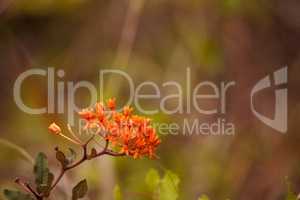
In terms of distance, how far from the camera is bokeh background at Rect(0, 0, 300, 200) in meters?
1.12

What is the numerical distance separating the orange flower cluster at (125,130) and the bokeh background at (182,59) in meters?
0.51

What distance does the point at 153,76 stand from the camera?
121cm

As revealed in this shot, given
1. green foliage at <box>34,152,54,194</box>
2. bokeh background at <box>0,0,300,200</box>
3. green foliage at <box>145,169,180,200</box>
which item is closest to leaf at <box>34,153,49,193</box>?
green foliage at <box>34,152,54,194</box>

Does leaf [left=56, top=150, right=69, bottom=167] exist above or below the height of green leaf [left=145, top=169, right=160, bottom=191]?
above

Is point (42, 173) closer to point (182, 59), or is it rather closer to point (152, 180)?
point (152, 180)

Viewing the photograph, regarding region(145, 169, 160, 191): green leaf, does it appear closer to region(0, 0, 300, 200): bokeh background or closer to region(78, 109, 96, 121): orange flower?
region(78, 109, 96, 121): orange flower

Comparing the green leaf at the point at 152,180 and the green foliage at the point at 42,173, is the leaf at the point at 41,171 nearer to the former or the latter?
the green foliage at the point at 42,173

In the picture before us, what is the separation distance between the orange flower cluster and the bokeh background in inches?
19.9

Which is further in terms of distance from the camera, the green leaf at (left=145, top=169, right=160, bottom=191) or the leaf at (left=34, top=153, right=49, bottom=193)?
the green leaf at (left=145, top=169, right=160, bottom=191)

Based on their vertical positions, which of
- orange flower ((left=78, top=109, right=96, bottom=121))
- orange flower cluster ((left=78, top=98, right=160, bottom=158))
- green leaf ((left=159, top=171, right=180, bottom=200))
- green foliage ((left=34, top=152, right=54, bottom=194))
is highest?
orange flower ((left=78, top=109, right=96, bottom=121))

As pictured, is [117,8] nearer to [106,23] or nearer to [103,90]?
[106,23]

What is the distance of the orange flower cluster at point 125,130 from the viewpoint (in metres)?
0.57

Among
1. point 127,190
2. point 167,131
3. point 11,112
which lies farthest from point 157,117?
point 11,112

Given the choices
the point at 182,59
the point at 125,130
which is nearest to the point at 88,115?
the point at 125,130
